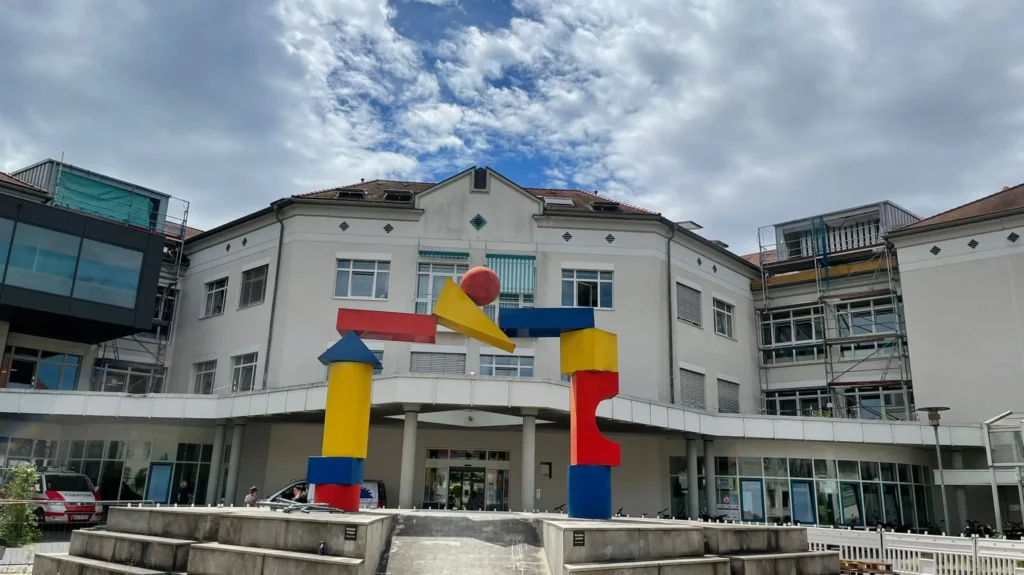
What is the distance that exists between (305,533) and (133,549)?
3.56 metres

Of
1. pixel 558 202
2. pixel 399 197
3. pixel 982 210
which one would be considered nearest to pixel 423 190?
pixel 399 197

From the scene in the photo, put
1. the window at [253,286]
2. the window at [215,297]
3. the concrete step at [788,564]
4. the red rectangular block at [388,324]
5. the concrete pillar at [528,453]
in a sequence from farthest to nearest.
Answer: the window at [215,297], the window at [253,286], the concrete pillar at [528,453], the red rectangular block at [388,324], the concrete step at [788,564]

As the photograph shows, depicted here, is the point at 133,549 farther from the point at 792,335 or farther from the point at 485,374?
the point at 792,335

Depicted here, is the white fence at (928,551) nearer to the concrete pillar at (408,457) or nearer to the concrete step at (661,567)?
the concrete step at (661,567)

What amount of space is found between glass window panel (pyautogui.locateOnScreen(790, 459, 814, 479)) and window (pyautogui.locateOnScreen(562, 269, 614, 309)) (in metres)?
9.28

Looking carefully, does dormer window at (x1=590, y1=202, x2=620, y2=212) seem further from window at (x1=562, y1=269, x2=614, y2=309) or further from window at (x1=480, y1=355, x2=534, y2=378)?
window at (x1=480, y1=355, x2=534, y2=378)

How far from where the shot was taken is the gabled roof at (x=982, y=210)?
97.8ft

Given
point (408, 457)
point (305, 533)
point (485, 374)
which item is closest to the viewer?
point (305, 533)

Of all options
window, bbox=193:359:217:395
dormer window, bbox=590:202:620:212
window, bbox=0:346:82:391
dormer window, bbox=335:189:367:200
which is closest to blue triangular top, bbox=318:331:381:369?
dormer window, bbox=335:189:367:200

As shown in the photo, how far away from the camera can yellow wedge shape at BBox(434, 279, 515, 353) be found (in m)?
15.8

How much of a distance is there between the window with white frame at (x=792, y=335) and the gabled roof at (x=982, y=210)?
5514 millimetres

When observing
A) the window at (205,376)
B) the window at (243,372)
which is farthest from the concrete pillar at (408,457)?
the window at (205,376)

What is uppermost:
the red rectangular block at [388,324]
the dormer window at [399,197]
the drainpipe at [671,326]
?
the dormer window at [399,197]

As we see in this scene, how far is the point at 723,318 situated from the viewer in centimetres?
3419
